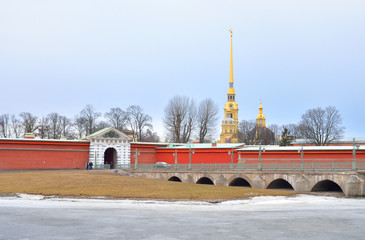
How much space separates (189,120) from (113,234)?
6964cm

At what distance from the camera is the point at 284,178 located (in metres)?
45.6

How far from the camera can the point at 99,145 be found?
62.9m

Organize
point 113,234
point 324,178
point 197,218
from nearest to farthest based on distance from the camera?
point 113,234, point 197,218, point 324,178

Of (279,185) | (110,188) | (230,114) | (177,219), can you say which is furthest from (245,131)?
(177,219)

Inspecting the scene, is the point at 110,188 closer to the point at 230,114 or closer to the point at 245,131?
the point at 245,131

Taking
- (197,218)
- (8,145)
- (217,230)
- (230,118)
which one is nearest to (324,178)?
(197,218)

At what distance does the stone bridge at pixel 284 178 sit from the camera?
4084 cm

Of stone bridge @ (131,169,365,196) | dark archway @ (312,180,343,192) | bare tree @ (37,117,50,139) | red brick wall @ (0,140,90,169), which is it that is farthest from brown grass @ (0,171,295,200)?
bare tree @ (37,117,50,139)

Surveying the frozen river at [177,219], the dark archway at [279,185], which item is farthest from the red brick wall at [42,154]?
the dark archway at [279,185]

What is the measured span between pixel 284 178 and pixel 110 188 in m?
18.6

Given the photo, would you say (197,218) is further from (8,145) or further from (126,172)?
(8,145)

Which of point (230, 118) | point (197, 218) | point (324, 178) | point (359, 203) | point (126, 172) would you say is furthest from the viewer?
point (230, 118)

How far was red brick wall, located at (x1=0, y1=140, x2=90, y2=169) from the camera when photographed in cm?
5650

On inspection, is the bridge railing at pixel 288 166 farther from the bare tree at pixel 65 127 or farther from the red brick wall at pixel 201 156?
the bare tree at pixel 65 127
